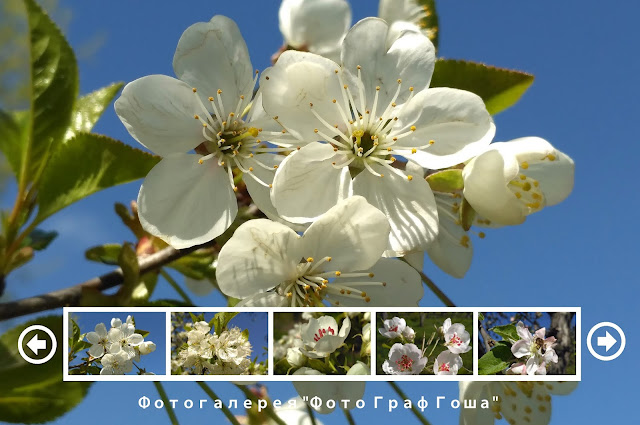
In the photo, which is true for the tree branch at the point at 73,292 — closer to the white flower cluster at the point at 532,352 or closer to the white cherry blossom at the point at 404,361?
the white cherry blossom at the point at 404,361

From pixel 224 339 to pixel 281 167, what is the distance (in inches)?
9.8

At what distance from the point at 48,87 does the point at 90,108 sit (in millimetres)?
112

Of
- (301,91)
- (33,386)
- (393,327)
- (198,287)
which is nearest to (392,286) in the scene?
(393,327)

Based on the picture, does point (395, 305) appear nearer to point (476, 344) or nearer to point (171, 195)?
point (476, 344)

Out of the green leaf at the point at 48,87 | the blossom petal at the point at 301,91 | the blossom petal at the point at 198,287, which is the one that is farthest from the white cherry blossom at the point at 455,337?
the blossom petal at the point at 198,287

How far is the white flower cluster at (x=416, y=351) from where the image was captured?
932mm

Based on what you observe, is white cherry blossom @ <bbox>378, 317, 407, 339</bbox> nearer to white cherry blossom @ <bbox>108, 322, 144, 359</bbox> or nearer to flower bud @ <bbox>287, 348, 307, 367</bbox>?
flower bud @ <bbox>287, 348, 307, 367</bbox>

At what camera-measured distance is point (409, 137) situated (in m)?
0.97

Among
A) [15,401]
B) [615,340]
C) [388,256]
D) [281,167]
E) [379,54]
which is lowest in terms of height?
[15,401]

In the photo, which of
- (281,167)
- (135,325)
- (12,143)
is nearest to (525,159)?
(281,167)

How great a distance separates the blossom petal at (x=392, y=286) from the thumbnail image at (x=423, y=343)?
0.06ft

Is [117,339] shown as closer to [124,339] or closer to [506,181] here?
[124,339]

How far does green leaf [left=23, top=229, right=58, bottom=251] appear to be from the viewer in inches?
47.9

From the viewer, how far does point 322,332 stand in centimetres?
92
